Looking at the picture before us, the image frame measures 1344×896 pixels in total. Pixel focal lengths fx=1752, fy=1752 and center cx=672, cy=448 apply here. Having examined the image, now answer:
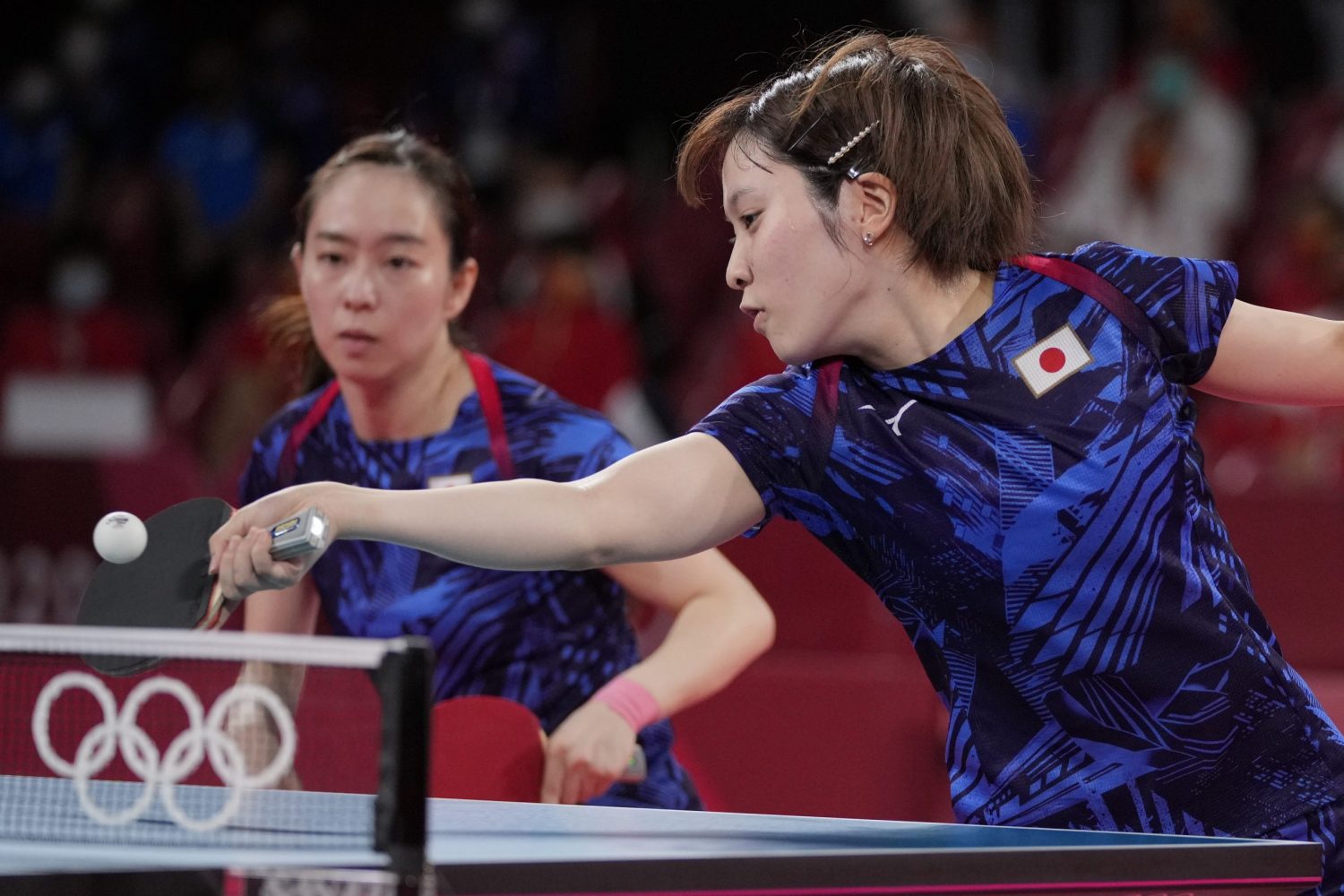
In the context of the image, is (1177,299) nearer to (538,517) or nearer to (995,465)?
(995,465)

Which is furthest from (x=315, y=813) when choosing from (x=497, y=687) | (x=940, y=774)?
(x=940, y=774)

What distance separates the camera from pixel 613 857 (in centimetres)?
155

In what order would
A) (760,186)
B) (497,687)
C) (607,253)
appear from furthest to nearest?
(607,253) → (497,687) → (760,186)

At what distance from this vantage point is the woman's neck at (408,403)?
9.86ft

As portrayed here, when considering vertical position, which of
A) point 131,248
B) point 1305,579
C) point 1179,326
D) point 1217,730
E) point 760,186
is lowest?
point 1217,730

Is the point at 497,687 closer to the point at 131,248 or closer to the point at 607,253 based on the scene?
the point at 607,253

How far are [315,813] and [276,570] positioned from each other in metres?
0.27

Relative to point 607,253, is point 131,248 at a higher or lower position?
higher

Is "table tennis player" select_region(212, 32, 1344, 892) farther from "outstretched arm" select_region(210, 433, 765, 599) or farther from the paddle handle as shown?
the paddle handle

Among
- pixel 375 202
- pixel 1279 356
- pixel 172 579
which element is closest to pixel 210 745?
pixel 172 579

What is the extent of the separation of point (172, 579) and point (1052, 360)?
41.3 inches

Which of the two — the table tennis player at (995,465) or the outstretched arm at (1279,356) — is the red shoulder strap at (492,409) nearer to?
the table tennis player at (995,465)

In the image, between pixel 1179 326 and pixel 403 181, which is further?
pixel 403 181

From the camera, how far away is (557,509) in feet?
6.45
